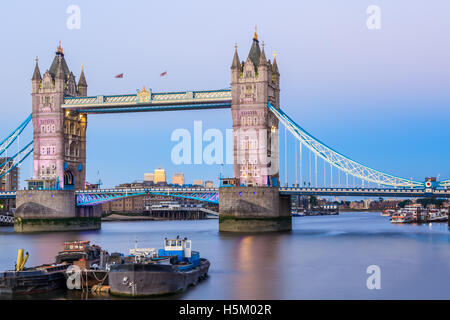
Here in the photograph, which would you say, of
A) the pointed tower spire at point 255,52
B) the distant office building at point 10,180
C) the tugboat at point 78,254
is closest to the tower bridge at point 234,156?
the pointed tower spire at point 255,52

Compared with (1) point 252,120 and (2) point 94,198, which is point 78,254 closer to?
(1) point 252,120

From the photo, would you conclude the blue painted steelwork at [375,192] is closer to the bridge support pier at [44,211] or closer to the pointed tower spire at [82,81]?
the bridge support pier at [44,211]

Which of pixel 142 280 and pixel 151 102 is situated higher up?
pixel 151 102

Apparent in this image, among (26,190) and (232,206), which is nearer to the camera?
(232,206)

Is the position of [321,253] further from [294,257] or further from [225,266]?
[225,266]

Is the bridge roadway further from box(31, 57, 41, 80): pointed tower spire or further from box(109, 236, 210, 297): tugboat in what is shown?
box(109, 236, 210, 297): tugboat

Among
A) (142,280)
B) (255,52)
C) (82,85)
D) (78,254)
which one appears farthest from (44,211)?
(142,280)
